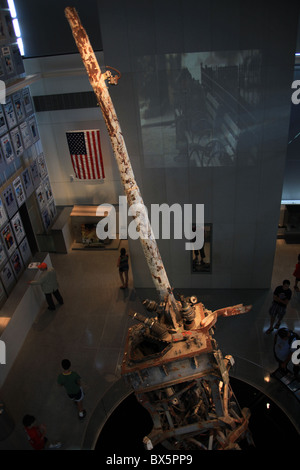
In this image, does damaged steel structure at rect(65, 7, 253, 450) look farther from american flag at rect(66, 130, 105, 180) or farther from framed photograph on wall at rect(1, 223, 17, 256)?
american flag at rect(66, 130, 105, 180)

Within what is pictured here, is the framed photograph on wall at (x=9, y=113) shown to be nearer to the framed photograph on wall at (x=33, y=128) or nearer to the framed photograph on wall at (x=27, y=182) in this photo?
the framed photograph on wall at (x=33, y=128)

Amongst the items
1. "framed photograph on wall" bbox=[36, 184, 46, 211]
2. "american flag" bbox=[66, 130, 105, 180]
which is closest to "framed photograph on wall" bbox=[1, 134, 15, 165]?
"framed photograph on wall" bbox=[36, 184, 46, 211]

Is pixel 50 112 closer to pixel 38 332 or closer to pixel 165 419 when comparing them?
pixel 38 332

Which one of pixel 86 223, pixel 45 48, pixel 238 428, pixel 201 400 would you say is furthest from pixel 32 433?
pixel 45 48

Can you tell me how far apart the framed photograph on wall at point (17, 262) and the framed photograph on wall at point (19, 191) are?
1.40m

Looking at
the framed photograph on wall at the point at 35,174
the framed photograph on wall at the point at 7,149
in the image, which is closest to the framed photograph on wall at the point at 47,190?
the framed photograph on wall at the point at 35,174

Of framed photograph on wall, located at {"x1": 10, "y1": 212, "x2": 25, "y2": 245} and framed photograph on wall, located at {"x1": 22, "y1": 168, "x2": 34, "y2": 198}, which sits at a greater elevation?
framed photograph on wall, located at {"x1": 22, "y1": 168, "x2": 34, "y2": 198}

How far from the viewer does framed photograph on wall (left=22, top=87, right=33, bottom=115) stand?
1091cm

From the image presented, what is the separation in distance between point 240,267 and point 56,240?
5.84 m

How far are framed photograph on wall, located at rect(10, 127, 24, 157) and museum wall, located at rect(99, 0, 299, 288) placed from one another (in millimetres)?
3519

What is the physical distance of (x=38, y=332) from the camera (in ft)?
30.5

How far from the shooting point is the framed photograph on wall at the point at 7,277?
9311 mm

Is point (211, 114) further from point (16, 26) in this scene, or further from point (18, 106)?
point (16, 26)

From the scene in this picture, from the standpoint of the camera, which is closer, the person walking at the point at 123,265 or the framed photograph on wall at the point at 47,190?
the person walking at the point at 123,265
